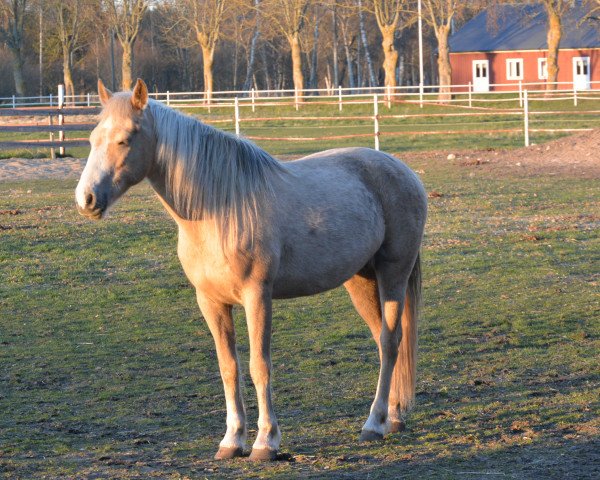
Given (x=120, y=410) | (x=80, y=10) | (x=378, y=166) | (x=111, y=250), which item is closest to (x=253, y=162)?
(x=378, y=166)

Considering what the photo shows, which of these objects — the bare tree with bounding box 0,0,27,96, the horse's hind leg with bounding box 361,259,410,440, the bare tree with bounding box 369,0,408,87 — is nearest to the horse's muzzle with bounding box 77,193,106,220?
the horse's hind leg with bounding box 361,259,410,440

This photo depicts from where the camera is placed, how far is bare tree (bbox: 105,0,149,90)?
46.6 m

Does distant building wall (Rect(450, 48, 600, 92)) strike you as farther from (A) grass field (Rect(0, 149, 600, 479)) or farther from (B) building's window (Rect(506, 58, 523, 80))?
(A) grass field (Rect(0, 149, 600, 479))

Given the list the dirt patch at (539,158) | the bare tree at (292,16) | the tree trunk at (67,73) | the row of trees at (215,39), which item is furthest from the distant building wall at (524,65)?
→ the dirt patch at (539,158)

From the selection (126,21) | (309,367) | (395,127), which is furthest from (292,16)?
(309,367)

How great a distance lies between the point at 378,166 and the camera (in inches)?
199

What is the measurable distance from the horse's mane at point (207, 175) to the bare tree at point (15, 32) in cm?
4739

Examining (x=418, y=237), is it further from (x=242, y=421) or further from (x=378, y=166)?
(x=242, y=421)

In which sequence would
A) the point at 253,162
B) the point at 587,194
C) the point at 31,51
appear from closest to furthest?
the point at 253,162
the point at 587,194
the point at 31,51

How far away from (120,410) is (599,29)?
51.6 metres

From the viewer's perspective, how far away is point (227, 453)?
4395mm

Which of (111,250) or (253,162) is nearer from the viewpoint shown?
(253,162)

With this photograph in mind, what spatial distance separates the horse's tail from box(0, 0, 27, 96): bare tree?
4709 centimetres

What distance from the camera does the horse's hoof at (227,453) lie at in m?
4.39
